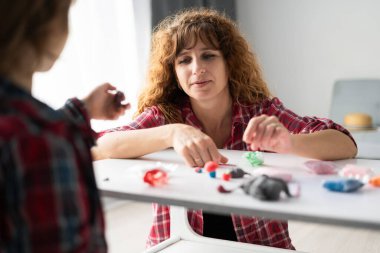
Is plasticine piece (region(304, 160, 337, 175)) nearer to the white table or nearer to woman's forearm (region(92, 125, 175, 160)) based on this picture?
the white table

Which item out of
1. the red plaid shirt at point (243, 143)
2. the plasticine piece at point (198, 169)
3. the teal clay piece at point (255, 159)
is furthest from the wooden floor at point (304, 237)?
the plasticine piece at point (198, 169)

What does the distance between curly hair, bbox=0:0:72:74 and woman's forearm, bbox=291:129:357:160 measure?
74 cm

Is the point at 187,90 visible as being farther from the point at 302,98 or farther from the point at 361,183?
the point at 302,98

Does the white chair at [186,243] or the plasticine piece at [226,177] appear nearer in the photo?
the plasticine piece at [226,177]

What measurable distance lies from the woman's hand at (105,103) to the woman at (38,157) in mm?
325

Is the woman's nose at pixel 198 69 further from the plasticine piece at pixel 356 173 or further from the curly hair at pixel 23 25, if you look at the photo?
the curly hair at pixel 23 25

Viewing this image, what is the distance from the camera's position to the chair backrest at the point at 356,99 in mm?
3566

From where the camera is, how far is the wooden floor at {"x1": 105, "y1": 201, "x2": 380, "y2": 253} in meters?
2.51

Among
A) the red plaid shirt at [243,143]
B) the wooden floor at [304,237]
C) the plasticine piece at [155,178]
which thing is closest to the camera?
the plasticine piece at [155,178]

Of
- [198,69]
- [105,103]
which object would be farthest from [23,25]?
[198,69]

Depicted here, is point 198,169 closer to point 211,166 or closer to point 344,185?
point 211,166

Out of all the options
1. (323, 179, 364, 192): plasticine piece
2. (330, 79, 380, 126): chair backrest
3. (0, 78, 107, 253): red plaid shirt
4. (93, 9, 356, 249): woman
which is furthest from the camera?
(330, 79, 380, 126): chair backrest

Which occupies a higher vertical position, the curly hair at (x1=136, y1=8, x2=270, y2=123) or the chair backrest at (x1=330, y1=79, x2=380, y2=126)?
the curly hair at (x1=136, y1=8, x2=270, y2=123)

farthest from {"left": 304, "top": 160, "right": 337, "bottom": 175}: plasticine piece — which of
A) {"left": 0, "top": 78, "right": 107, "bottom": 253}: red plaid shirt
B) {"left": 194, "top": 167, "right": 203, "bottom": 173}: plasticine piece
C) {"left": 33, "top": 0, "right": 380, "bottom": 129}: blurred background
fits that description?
{"left": 33, "top": 0, "right": 380, "bottom": 129}: blurred background
